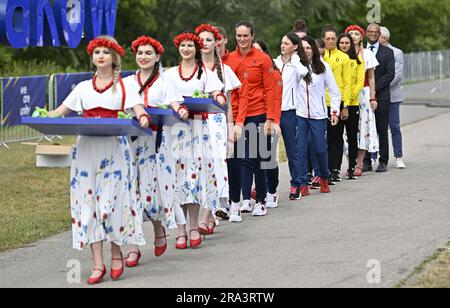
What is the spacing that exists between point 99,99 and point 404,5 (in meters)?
44.5

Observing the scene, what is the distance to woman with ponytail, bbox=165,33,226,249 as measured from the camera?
425 inches

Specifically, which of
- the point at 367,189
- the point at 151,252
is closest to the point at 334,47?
the point at 367,189

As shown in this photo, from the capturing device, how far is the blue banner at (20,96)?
22734mm

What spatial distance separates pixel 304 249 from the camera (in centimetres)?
1028

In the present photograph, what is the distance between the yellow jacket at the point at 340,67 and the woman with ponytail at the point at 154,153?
5.37m

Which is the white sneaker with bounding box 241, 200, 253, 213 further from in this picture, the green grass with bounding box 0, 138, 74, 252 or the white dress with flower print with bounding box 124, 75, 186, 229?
the white dress with flower print with bounding box 124, 75, 186, 229

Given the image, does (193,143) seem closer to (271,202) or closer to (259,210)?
(259,210)

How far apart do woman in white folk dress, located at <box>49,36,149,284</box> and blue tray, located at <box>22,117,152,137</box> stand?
131mm

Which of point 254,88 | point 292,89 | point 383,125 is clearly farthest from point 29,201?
point 383,125

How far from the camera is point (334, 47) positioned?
597 inches

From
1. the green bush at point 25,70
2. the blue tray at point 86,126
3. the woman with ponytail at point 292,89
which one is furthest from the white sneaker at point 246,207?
the green bush at point 25,70

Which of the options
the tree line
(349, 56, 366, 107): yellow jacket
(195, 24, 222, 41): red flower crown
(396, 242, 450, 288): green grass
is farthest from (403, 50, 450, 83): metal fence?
(396, 242, 450, 288): green grass

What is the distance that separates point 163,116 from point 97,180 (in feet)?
2.79
